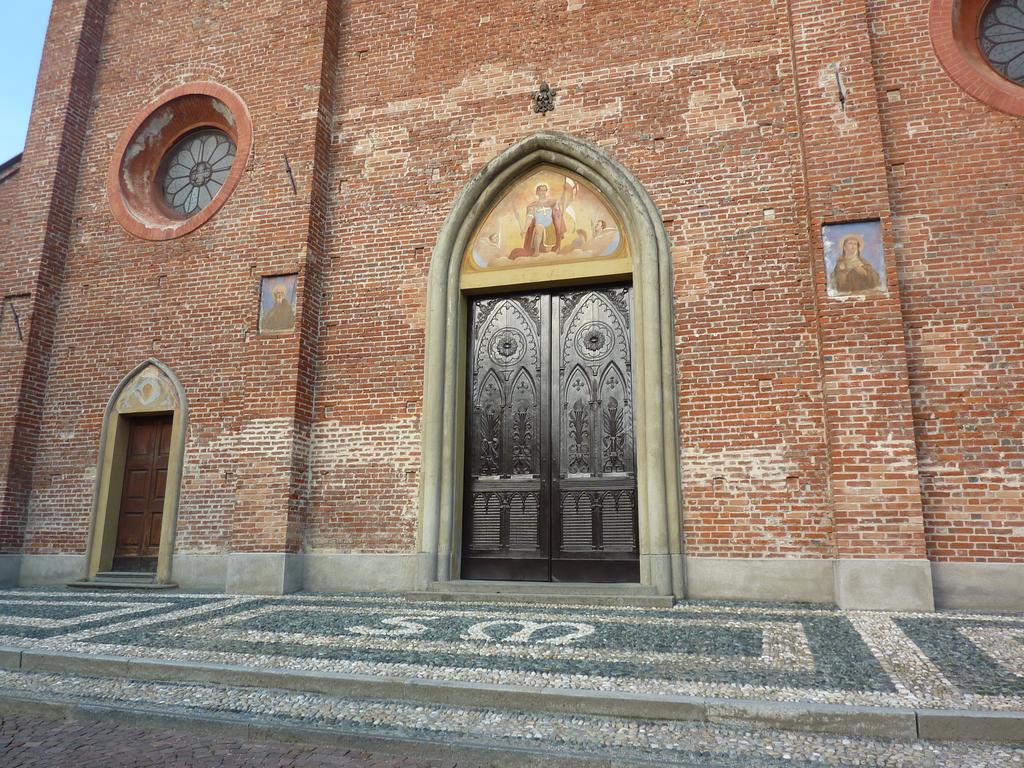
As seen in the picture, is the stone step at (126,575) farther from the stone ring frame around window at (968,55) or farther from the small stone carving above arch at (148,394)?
the stone ring frame around window at (968,55)

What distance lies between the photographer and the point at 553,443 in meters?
7.95

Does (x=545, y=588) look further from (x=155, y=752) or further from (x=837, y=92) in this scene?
(x=837, y=92)

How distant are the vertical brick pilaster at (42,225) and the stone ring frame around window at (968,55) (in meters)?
11.7

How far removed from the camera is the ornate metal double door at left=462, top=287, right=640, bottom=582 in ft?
25.1

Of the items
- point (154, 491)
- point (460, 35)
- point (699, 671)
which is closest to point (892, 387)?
point (699, 671)

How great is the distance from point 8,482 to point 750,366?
9599 millimetres

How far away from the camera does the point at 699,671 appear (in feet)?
12.7

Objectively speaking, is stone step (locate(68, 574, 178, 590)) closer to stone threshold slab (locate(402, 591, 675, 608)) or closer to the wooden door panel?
the wooden door panel

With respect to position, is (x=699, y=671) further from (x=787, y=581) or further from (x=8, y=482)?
(x=8, y=482)

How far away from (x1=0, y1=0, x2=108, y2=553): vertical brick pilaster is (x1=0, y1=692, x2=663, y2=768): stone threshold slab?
262 inches

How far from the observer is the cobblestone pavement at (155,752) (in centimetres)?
296

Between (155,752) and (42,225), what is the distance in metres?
9.50

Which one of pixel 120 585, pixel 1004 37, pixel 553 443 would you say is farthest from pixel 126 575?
pixel 1004 37

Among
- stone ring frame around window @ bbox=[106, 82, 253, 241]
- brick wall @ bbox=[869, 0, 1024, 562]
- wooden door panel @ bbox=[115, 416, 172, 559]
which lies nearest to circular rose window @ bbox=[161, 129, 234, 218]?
stone ring frame around window @ bbox=[106, 82, 253, 241]
